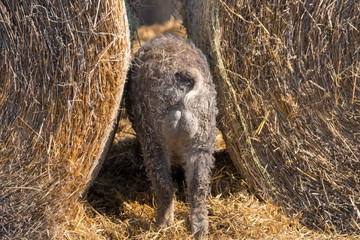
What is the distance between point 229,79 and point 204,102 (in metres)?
0.39

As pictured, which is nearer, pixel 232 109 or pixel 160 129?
pixel 160 129

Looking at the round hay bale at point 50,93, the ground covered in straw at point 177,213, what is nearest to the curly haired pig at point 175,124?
the ground covered in straw at point 177,213

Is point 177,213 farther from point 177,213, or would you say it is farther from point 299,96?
point 299,96

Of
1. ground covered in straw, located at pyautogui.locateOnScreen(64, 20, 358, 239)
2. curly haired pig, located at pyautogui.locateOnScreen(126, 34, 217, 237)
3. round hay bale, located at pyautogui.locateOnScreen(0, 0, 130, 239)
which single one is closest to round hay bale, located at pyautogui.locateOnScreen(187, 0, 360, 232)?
ground covered in straw, located at pyautogui.locateOnScreen(64, 20, 358, 239)

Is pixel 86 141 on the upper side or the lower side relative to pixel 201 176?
upper

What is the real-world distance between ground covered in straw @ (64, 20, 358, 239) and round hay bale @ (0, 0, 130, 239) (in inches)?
11.5

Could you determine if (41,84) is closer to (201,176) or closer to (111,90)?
(111,90)

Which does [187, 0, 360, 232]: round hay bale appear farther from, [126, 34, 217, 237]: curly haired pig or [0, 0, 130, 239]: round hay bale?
[0, 0, 130, 239]: round hay bale

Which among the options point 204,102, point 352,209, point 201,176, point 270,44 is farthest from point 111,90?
point 352,209

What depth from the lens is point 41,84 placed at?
9.23 feet

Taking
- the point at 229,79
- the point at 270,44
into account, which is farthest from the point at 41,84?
the point at 270,44

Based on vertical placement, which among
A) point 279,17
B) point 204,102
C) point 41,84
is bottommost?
point 204,102

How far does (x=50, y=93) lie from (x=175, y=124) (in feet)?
2.65

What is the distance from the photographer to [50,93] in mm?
2807
